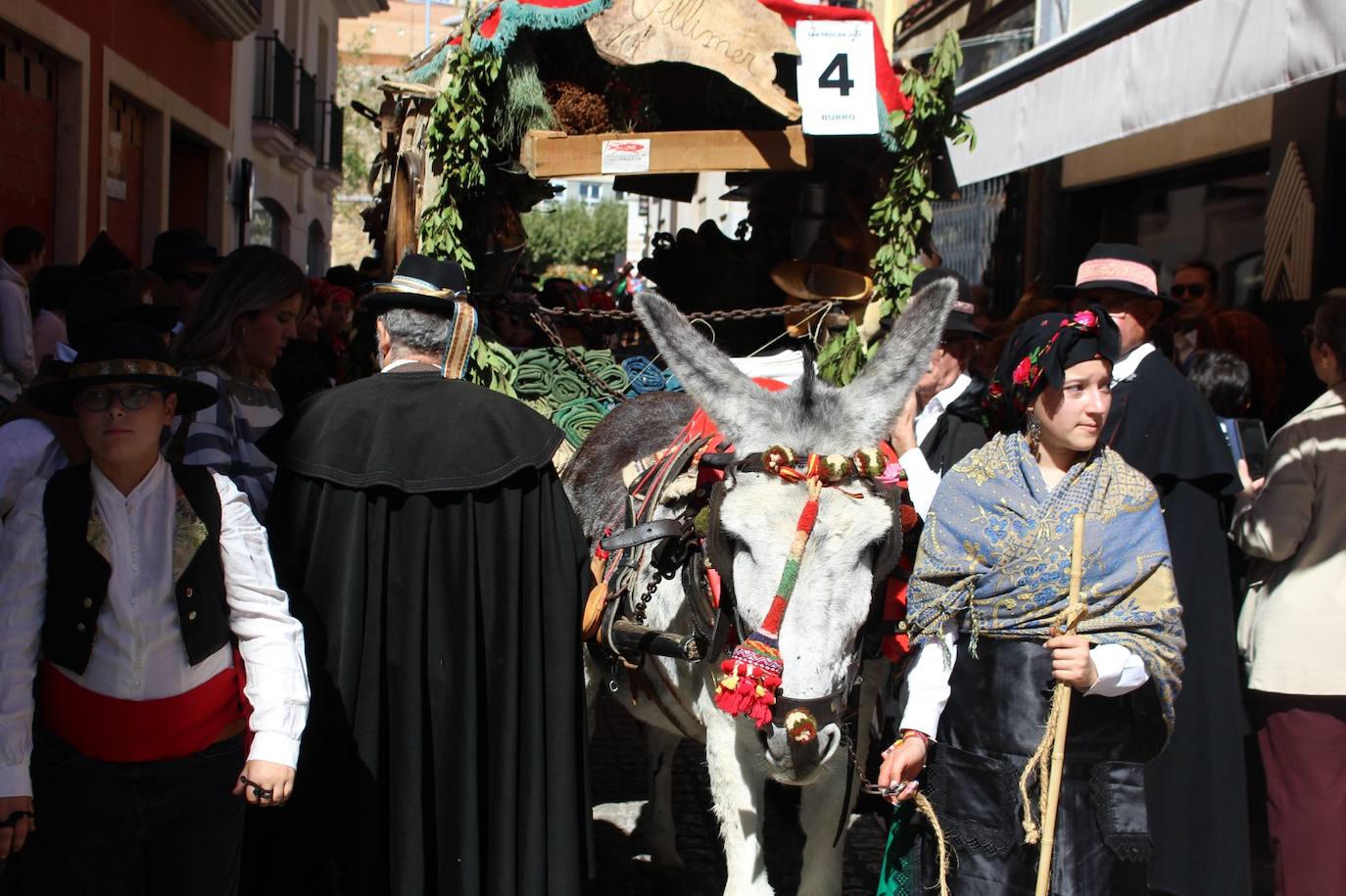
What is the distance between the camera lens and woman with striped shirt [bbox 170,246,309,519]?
3.52 metres

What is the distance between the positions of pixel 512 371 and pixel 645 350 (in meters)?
0.94

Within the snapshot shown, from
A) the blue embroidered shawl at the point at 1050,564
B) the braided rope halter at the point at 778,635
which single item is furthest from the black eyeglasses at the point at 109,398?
the blue embroidered shawl at the point at 1050,564

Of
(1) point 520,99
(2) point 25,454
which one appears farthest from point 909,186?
(2) point 25,454

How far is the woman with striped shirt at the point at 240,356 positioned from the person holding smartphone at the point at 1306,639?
3.16 m

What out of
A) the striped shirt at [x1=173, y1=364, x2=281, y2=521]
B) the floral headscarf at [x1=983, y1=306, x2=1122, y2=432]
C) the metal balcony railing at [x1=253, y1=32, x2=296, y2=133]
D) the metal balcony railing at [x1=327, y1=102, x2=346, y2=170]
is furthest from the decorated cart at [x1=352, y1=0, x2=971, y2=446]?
the metal balcony railing at [x1=327, y1=102, x2=346, y2=170]

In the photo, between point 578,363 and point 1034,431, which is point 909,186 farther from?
point 1034,431

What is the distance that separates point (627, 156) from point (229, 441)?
2838mm

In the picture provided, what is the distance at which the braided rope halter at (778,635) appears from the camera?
3.06m

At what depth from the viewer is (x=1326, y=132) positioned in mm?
7207

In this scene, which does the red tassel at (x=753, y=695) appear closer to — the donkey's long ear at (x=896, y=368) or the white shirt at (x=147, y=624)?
the donkey's long ear at (x=896, y=368)

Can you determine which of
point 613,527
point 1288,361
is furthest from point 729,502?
point 1288,361

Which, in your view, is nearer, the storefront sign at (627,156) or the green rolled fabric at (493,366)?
the green rolled fabric at (493,366)

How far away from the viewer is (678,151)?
5.93 meters

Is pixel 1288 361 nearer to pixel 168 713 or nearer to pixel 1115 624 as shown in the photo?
pixel 1115 624
